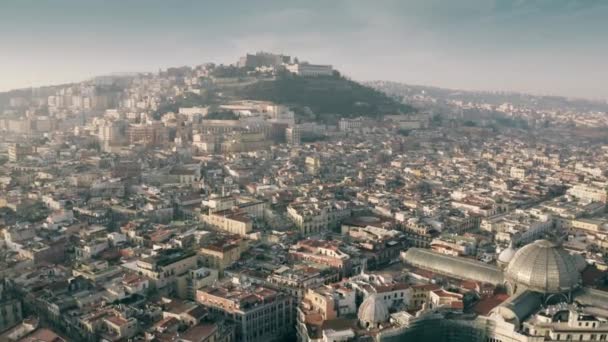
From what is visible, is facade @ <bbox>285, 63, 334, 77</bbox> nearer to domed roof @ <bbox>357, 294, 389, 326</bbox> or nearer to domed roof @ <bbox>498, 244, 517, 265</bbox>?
domed roof @ <bbox>498, 244, 517, 265</bbox>

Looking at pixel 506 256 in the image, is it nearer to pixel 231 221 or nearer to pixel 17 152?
pixel 231 221

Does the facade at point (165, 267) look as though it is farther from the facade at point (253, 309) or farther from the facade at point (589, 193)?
the facade at point (589, 193)

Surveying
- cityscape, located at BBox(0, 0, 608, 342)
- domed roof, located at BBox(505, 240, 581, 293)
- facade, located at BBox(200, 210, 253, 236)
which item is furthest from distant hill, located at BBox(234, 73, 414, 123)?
domed roof, located at BBox(505, 240, 581, 293)

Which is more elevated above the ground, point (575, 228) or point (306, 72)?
point (306, 72)

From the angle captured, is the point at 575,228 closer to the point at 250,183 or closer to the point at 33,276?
the point at 250,183

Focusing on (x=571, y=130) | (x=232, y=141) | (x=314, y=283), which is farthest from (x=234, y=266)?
(x=571, y=130)
